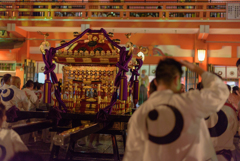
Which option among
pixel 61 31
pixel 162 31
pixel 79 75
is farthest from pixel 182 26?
pixel 79 75

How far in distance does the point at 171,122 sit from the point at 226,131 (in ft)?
3.75

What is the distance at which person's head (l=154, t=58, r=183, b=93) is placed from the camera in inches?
52.9

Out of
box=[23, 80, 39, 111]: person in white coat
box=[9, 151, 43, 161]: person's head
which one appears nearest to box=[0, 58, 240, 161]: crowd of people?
box=[9, 151, 43, 161]: person's head

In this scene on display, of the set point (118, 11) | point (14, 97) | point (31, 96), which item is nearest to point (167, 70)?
point (14, 97)

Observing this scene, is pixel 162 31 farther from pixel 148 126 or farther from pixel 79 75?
pixel 148 126

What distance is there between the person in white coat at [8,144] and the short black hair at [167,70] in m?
1.29

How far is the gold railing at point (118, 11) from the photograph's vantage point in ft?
31.0

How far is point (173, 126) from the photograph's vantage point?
1.31 metres

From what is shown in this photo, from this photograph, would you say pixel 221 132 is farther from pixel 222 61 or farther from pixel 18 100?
pixel 222 61

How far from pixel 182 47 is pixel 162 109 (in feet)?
30.7

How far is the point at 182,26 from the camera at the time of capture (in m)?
9.34

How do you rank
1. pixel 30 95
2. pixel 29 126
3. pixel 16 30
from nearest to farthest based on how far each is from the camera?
1. pixel 29 126
2. pixel 30 95
3. pixel 16 30

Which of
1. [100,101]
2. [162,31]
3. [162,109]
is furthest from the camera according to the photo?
[162,31]

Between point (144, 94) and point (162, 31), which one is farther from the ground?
point (162, 31)
